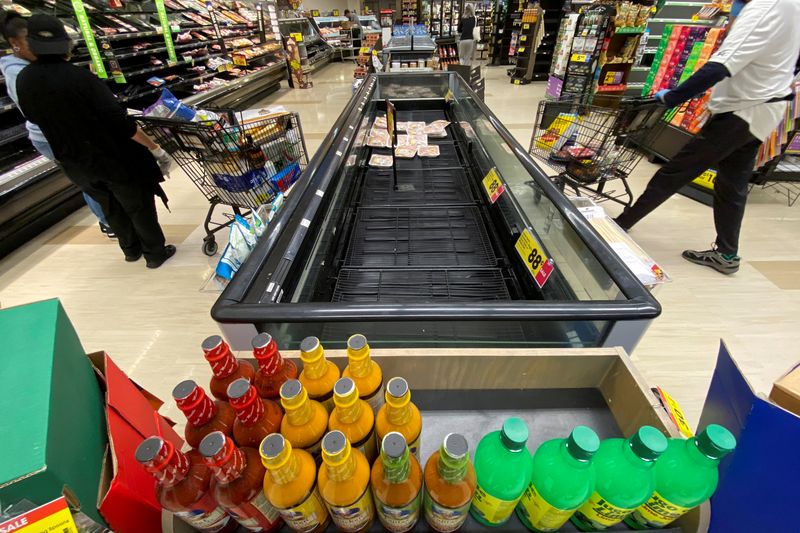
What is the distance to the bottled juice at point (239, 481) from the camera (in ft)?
1.76

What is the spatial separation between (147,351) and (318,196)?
1.61 meters

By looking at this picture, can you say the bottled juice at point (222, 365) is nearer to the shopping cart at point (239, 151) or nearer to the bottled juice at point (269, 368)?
the bottled juice at point (269, 368)

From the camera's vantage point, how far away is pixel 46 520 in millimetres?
514

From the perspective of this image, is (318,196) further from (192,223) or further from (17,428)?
(192,223)

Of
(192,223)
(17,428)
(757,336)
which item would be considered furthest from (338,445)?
(192,223)

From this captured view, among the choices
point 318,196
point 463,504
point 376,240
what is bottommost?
point 376,240

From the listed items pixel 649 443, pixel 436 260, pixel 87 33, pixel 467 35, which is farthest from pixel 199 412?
pixel 467 35

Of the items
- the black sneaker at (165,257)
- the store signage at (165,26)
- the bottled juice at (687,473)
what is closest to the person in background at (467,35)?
the store signage at (165,26)

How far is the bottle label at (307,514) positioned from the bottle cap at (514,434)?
35 centimetres

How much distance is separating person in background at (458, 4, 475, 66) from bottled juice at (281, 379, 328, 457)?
992 centimetres

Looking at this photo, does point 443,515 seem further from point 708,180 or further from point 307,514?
point 708,180

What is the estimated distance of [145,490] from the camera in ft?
2.45

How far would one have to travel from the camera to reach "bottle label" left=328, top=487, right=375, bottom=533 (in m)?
0.61

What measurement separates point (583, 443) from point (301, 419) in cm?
48
